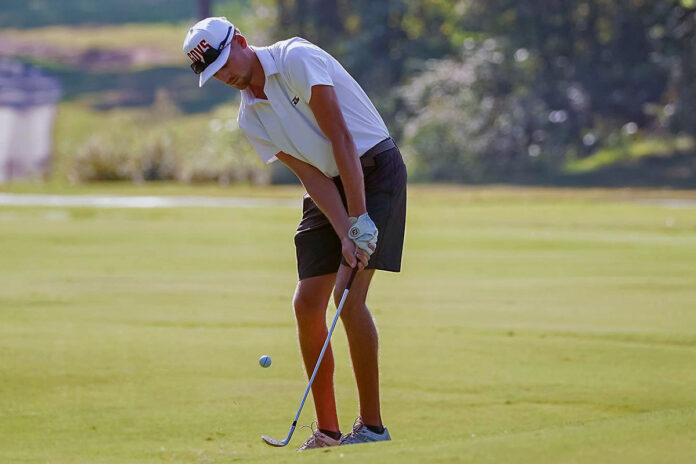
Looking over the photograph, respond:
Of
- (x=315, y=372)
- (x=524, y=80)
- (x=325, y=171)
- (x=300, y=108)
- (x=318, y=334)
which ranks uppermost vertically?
(x=524, y=80)

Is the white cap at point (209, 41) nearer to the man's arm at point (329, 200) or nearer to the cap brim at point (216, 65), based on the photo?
the cap brim at point (216, 65)

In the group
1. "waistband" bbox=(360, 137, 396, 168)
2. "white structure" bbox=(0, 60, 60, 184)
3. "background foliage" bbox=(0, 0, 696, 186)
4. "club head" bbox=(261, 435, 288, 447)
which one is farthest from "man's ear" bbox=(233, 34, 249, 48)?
"white structure" bbox=(0, 60, 60, 184)

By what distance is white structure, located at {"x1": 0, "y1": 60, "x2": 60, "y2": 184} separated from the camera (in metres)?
42.1

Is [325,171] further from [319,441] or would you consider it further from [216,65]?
[319,441]

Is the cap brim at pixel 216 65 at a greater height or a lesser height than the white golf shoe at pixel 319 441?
greater

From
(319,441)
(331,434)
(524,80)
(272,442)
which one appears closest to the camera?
(272,442)

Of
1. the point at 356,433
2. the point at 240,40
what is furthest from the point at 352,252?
the point at 240,40

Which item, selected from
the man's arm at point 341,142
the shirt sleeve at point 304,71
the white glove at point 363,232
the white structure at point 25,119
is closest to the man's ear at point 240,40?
the shirt sleeve at point 304,71

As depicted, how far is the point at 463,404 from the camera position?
285 inches

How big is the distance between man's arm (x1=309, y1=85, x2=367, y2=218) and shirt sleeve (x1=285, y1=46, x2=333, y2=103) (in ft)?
0.09

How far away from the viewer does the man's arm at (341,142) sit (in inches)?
233

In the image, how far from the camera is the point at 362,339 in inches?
246

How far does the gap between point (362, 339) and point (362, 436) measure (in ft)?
1.40

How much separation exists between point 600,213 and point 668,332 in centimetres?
1452
